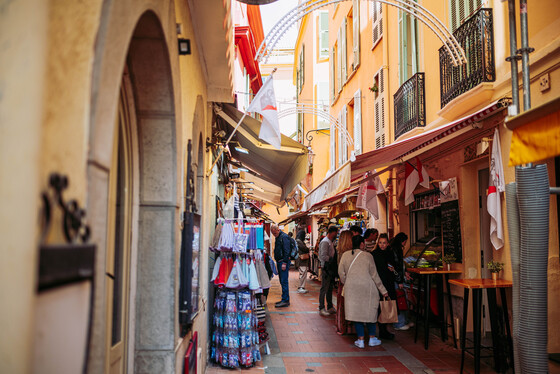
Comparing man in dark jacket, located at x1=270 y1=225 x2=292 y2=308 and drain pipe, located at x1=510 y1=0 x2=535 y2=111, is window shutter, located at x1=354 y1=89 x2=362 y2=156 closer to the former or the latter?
man in dark jacket, located at x1=270 y1=225 x2=292 y2=308

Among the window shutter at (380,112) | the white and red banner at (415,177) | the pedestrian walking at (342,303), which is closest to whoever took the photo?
the pedestrian walking at (342,303)

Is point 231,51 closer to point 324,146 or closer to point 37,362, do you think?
point 37,362

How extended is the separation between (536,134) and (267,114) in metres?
3.14

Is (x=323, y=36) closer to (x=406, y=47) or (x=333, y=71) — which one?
(x=333, y=71)

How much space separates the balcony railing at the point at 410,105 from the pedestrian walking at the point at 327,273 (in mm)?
3229

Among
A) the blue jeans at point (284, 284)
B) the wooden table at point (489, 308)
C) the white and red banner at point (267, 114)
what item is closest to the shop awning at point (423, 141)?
the wooden table at point (489, 308)

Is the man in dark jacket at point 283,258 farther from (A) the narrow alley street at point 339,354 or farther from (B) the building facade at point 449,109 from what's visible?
(A) the narrow alley street at point 339,354

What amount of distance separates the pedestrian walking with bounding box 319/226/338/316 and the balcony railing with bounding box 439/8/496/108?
449 cm

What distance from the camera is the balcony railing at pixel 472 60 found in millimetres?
7336

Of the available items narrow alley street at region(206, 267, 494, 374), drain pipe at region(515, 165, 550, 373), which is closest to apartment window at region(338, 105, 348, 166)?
narrow alley street at region(206, 267, 494, 374)

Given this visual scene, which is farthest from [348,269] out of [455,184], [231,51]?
[231,51]

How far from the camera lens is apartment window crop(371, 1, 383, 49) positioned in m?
13.6

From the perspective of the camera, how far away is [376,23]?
551 inches

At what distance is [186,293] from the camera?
14.2ft
